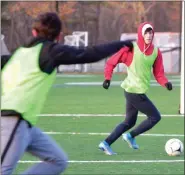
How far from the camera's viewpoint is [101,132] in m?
14.7

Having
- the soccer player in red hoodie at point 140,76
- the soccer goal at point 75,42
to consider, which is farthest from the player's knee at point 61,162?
the soccer goal at point 75,42

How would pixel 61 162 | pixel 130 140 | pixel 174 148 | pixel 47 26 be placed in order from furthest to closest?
pixel 130 140 → pixel 174 148 → pixel 61 162 → pixel 47 26

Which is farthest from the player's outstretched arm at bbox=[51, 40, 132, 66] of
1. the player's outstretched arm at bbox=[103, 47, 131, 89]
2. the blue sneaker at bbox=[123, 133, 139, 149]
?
the blue sneaker at bbox=[123, 133, 139, 149]

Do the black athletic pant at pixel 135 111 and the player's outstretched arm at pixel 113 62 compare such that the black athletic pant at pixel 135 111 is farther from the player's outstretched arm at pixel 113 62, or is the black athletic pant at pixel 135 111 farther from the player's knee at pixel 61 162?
the player's knee at pixel 61 162

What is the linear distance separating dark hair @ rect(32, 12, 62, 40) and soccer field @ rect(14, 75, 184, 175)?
3343mm

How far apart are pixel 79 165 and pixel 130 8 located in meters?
43.1

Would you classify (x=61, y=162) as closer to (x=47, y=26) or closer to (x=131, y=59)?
(x=47, y=26)

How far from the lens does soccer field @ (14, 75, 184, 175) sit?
10.7 m

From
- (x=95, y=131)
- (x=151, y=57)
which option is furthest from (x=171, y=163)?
(x=95, y=131)

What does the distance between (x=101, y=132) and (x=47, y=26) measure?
763 centimetres

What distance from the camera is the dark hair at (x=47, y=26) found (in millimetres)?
7230

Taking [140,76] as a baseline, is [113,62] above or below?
above

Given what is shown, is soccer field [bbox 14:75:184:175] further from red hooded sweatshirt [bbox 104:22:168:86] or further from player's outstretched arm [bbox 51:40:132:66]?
player's outstretched arm [bbox 51:40:132:66]

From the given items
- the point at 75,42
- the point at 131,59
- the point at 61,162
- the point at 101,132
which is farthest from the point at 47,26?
the point at 75,42
